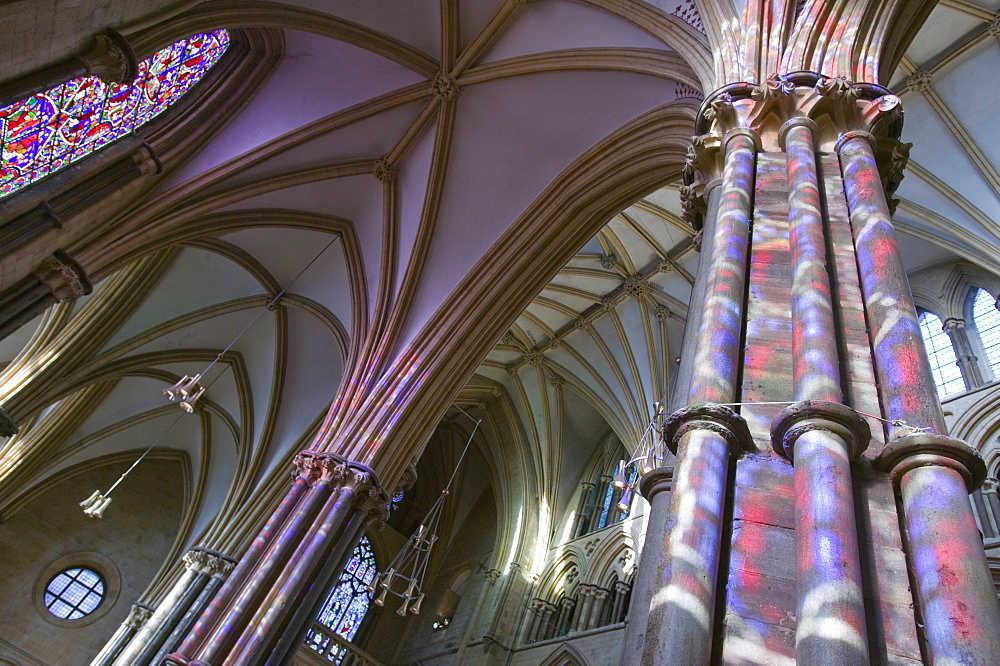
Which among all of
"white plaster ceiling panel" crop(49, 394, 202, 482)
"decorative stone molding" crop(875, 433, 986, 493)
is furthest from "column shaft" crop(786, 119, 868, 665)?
"white plaster ceiling panel" crop(49, 394, 202, 482)

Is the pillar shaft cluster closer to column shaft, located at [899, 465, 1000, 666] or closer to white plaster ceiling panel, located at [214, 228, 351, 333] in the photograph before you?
column shaft, located at [899, 465, 1000, 666]

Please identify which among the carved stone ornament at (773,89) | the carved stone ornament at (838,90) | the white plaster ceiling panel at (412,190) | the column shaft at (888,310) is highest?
the white plaster ceiling panel at (412,190)

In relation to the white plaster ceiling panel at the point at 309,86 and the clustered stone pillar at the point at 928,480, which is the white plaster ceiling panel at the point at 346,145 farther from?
the clustered stone pillar at the point at 928,480

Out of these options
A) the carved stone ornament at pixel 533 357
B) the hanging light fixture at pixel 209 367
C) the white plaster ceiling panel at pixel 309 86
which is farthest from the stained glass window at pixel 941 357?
the hanging light fixture at pixel 209 367

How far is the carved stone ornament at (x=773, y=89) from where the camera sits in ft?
16.2

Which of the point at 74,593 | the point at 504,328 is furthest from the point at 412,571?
the point at 504,328

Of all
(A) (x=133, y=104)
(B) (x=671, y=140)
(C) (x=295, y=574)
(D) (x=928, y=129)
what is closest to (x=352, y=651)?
(C) (x=295, y=574)

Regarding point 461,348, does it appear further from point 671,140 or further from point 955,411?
point 955,411

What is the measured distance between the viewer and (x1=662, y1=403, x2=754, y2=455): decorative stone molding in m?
2.88

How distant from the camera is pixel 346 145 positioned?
10.9 meters

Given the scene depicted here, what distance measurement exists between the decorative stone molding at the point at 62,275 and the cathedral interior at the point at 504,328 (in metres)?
0.04

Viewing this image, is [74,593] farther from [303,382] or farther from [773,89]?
[773,89]

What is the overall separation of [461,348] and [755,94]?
6.05 metres

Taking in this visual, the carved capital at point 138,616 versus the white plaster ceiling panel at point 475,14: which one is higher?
the white plaster ceiling panel at point 475,14
